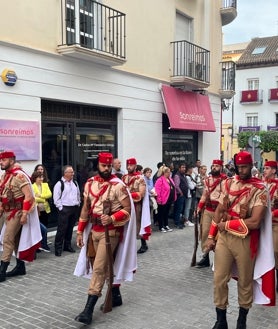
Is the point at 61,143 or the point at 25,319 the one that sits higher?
the point at 61,143

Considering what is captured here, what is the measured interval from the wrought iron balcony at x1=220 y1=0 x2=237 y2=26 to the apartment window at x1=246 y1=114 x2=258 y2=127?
24.8 metres

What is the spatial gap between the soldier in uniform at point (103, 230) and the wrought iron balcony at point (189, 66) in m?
9.18

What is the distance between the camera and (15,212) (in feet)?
21.3

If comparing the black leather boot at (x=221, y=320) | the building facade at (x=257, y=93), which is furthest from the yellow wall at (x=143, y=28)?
the building facade at (x=257, y=93)

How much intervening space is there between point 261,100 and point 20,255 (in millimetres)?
37421

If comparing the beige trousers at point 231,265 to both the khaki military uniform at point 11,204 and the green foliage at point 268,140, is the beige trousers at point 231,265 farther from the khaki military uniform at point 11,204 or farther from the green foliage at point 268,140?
the green foliage at point 268,140

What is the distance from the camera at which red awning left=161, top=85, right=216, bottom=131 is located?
13500mm

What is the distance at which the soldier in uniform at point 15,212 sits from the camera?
6422 mm

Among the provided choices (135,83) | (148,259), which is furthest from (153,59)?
(148,259)

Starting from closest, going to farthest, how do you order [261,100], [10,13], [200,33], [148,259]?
[148,259]
[10,13]
[200,33]
[261,100]

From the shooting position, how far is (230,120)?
4256 centimetres

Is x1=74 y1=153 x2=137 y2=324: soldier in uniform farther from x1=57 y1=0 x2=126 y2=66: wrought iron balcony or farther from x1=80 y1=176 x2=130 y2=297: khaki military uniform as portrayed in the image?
x1=57 y1=0 x2=126 y2=66: wrought iron balcony

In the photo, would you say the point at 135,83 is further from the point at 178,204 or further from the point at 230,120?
the point at 230,120

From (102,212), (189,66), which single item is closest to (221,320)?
(102,212)
